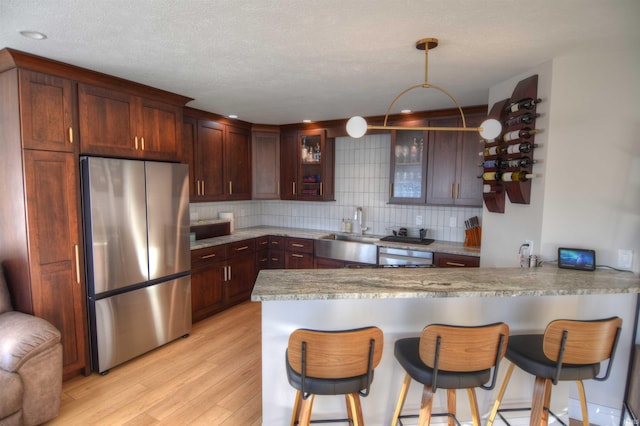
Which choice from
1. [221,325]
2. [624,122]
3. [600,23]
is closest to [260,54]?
[600,23]

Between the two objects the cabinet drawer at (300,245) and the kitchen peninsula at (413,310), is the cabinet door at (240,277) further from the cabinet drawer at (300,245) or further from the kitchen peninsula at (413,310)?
the kitchen peninsula at (413,310)

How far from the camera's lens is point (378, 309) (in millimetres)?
1992

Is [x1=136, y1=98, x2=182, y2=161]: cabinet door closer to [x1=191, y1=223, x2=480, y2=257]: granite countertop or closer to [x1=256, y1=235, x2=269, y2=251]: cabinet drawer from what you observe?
[x1=191, y1=223, x2=480, y2=257]: granite countertop

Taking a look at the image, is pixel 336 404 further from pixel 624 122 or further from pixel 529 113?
pixel 624 122

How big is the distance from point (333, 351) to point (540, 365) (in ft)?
3.57

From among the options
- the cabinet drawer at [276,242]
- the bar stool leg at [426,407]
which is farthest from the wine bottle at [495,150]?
the cabinet drawer at [276,242]

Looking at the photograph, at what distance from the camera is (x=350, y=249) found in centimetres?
416

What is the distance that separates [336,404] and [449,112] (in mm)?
3168

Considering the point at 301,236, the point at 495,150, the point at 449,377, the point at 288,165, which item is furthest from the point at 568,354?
the point at 288,165

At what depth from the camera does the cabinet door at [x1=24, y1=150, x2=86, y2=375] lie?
2.36 m

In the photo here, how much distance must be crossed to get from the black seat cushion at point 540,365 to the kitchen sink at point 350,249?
88.4 inches

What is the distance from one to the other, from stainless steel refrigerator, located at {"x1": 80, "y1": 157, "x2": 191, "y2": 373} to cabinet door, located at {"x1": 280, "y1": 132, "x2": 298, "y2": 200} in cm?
174

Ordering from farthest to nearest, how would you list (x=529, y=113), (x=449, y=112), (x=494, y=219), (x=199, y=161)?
(x=199, y=161) < (x=449, y=112) < (x=494, y=219) < (x=529, y=113)

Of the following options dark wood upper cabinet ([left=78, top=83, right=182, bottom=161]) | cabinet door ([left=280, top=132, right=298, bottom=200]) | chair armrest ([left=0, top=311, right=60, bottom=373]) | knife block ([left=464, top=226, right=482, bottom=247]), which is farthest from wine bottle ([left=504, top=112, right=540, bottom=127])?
chair armrest ([left=0, top=311, right=60, bottom=373])
